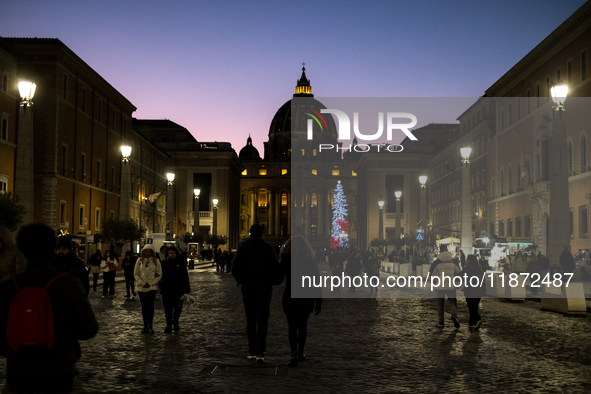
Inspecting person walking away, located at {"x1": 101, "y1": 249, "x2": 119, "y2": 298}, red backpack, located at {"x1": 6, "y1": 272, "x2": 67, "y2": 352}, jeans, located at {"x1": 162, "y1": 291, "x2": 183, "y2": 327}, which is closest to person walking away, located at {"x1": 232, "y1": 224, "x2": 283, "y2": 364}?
jeans, located at {"x1": 162, "y1": 291, "x2": 183, "y2": 327}

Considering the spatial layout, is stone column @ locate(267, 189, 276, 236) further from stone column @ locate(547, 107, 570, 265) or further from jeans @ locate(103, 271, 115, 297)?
stone column @ locate(547, 107, 570, 265)

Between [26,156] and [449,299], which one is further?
[26,156]

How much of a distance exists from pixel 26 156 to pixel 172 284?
29.0 ft

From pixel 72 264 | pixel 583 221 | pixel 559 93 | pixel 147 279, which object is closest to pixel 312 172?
pixel 583 221

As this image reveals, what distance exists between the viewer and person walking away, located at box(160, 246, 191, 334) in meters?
13.3

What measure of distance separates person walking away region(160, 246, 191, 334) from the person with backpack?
9.42 meters

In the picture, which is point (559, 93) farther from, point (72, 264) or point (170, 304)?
point (72, 264)

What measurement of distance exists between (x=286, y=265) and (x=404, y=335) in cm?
443

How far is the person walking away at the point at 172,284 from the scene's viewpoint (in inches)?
525

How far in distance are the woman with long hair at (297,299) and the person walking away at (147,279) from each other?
3988 millimetres

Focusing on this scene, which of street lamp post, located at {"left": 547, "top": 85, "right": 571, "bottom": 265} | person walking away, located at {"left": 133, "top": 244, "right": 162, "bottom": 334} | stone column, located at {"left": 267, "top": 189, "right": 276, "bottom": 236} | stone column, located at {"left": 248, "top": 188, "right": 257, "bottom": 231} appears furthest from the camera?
stone column, located at {"left": 267, "top": 189, "right": 276, "bottom": 236}

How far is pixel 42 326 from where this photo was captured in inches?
148

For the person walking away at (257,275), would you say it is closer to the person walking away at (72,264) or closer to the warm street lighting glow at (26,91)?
the person walking away at (72,264)

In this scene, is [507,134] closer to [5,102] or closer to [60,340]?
[5,102]
